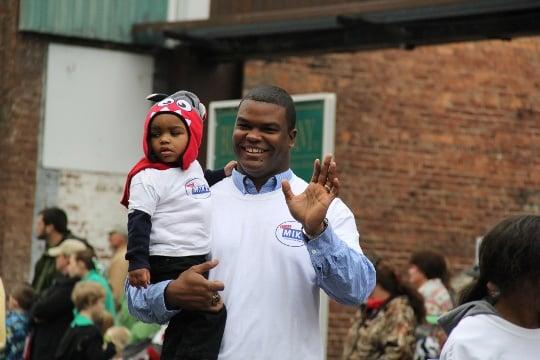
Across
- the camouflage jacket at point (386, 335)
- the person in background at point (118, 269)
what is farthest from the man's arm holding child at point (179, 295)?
the person in background at point (118, 269)

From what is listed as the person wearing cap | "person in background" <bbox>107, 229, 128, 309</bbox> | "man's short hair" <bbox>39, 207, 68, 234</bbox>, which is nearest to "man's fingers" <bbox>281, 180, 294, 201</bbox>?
the person wearing cap

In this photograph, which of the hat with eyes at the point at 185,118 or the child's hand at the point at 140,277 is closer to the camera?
the child's hand at the point at 140,277

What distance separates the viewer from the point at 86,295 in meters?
10.7

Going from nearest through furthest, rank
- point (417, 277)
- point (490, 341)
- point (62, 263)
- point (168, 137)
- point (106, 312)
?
point (490, 341) → point (168, 137) → point (106, 312) → point (62, 263) → point (417, 277)

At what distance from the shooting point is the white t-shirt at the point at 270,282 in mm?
4918

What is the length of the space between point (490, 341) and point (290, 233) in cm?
115

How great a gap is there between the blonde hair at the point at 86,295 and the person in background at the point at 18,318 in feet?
2.73

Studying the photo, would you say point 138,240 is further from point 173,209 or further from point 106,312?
point 106,312

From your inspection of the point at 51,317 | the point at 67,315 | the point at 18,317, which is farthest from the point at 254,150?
the point at 18,317

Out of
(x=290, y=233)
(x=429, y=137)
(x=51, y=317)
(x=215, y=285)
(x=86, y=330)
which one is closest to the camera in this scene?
(x=215, y=285)

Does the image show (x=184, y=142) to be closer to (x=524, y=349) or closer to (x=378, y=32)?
(x=524, y=349)

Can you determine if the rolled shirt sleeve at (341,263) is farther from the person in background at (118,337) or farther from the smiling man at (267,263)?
the person in background at (118,337)

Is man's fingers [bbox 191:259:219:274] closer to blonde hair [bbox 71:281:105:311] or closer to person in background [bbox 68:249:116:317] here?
blonde hair [bbox 71:281:105:311]

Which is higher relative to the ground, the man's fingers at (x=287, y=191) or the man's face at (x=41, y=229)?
the man's fingers at (x=287, y=191)
